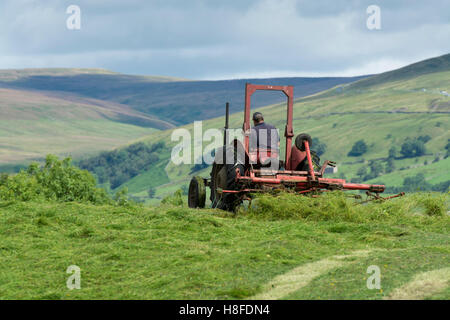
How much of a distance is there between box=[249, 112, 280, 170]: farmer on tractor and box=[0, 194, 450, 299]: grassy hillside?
1697mm

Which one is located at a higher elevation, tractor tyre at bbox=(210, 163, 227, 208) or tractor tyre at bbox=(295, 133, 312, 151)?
tractor tyre at bbox=(295, 133, 312, 151)

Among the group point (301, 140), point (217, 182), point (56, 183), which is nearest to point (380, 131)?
point (56, 183)

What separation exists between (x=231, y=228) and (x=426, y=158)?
11883 centimetres

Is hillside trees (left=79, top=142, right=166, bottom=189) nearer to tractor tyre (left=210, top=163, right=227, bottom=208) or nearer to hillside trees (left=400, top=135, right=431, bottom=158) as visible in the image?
hillside trees (left=400, top=135, right=431, bottom=158)

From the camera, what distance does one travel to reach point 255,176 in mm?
14656

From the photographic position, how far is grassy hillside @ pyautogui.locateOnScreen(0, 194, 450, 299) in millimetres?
7648

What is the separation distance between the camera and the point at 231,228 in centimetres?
1191

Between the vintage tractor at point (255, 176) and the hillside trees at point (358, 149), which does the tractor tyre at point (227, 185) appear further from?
the hillside trees at point (358, 149)

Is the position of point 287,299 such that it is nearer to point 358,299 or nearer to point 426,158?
point 358,299

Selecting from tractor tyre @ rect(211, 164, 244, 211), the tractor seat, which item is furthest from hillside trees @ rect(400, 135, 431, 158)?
tractor tyre @ rect(211, 164, 244, 211)

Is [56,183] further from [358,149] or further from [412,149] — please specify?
[358,149]

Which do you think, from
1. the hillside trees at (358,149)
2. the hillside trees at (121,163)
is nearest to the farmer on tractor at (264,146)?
the hillside trees at (358,149)

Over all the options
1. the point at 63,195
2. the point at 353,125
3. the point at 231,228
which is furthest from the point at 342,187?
the point at 353,125

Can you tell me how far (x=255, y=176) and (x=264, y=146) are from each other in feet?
3.05
